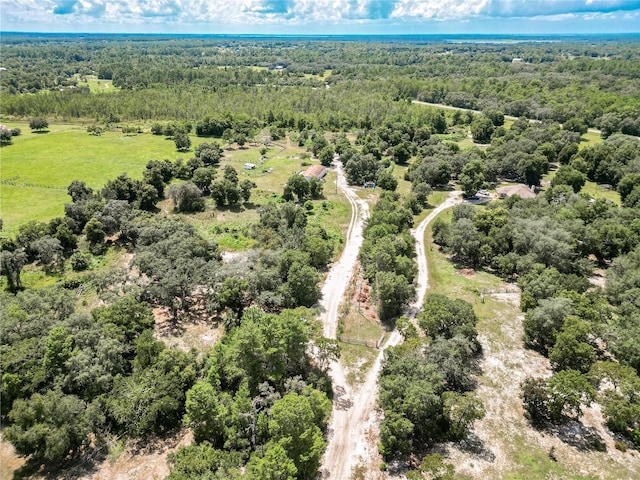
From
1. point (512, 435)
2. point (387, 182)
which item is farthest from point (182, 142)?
point (512, 435)

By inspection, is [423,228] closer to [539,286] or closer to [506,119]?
[539,286]

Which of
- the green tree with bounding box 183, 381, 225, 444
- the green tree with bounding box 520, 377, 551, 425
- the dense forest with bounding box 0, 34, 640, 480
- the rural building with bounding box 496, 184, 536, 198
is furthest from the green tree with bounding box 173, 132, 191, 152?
the green tree with bounding box 520, 377, 551, 425

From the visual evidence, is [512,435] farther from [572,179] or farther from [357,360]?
[572,179]

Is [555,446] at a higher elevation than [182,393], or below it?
below

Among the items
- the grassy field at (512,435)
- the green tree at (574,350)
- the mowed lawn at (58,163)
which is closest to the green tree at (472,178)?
the grassy field at (512,435)

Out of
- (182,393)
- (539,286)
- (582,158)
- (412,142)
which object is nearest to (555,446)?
(539,286)

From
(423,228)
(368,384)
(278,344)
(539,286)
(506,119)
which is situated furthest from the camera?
(506,119)
